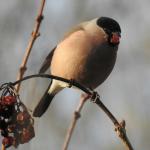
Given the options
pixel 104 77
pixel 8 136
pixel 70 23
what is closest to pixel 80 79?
pixel 104 77

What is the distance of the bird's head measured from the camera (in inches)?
103

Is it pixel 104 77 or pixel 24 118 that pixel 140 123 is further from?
pixel 24 118

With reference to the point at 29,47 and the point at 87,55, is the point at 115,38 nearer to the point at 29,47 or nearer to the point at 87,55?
the point at 87,55

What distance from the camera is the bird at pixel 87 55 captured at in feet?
8.19

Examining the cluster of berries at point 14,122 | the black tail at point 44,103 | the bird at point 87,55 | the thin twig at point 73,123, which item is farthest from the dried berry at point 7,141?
the black tail at point 44,103

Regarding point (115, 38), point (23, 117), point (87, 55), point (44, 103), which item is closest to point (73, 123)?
point (23, 117)

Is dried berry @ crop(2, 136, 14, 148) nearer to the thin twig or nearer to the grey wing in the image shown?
the thin twig

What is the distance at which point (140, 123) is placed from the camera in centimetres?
358

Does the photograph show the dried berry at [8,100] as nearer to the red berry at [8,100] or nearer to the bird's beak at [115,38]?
the red berry at [8,100]

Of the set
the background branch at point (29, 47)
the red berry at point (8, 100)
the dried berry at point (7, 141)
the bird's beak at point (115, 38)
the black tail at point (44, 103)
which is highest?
the bird's beak at point (115, 38)

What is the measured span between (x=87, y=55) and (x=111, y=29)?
27cm

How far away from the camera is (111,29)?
2.70 meters

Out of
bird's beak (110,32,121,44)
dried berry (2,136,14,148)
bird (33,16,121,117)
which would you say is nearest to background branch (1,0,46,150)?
dried berry (2,136,14,148)

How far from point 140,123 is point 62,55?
1.18 meters
